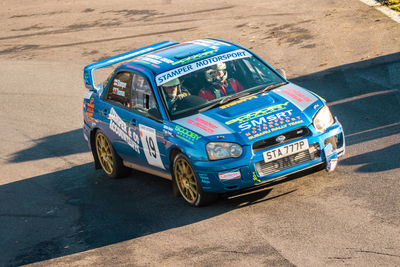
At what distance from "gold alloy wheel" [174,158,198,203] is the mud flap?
4.93 ft

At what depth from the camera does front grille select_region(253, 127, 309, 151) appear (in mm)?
7625

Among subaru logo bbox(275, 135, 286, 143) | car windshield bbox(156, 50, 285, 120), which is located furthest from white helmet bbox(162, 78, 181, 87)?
subaru logo bbox(275, 135, 286, 143)

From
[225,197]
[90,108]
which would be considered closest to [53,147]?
[90,108]

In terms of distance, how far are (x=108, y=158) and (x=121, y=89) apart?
115cm

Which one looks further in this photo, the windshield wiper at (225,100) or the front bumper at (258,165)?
the windshield wiper at (225,100)

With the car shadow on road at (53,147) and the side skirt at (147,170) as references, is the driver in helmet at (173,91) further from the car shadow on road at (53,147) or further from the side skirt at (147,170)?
the car shadow on road at (53,147)

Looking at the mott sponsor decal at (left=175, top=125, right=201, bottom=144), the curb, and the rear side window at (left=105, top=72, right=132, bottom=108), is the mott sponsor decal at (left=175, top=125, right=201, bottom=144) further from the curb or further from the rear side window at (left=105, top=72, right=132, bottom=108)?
the curb

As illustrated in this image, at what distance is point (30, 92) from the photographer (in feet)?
51.8

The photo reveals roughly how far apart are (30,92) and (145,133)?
7709 millimetres

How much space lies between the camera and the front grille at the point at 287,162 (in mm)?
7637

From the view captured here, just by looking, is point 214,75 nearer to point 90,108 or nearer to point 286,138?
point 286,138

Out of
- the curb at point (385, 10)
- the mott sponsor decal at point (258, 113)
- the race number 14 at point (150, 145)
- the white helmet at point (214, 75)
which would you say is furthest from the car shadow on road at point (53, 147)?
the curb at point (385, 10)

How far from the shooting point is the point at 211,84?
879 cm

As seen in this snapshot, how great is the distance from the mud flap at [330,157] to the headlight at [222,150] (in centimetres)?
103
